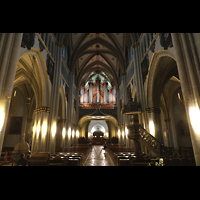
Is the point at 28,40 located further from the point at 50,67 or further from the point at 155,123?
the point at 155,123

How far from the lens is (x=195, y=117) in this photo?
4.64 metres

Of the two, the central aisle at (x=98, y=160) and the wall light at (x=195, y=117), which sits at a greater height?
the wall light at (x=195, y=117)

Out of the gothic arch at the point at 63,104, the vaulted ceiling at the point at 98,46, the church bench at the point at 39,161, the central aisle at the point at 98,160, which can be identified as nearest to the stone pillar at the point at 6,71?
the church bench at the point at 39,161

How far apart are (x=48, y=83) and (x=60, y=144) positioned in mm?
7923

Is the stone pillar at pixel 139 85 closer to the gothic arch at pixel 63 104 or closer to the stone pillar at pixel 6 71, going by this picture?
the gothic arch at pixel 63 104

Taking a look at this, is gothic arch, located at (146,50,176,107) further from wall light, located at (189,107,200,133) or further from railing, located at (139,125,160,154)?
wall light, located at (189,107,200,133)

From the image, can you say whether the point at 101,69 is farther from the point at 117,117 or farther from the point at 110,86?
the point at 117,117

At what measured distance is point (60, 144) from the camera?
1562cm

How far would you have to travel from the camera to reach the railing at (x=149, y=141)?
867cm

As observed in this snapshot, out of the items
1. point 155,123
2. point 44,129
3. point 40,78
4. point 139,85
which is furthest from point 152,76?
point 44,129

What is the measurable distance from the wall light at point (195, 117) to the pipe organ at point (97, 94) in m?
21.0

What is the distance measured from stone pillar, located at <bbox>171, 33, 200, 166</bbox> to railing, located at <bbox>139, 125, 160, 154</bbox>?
4.18 meters
